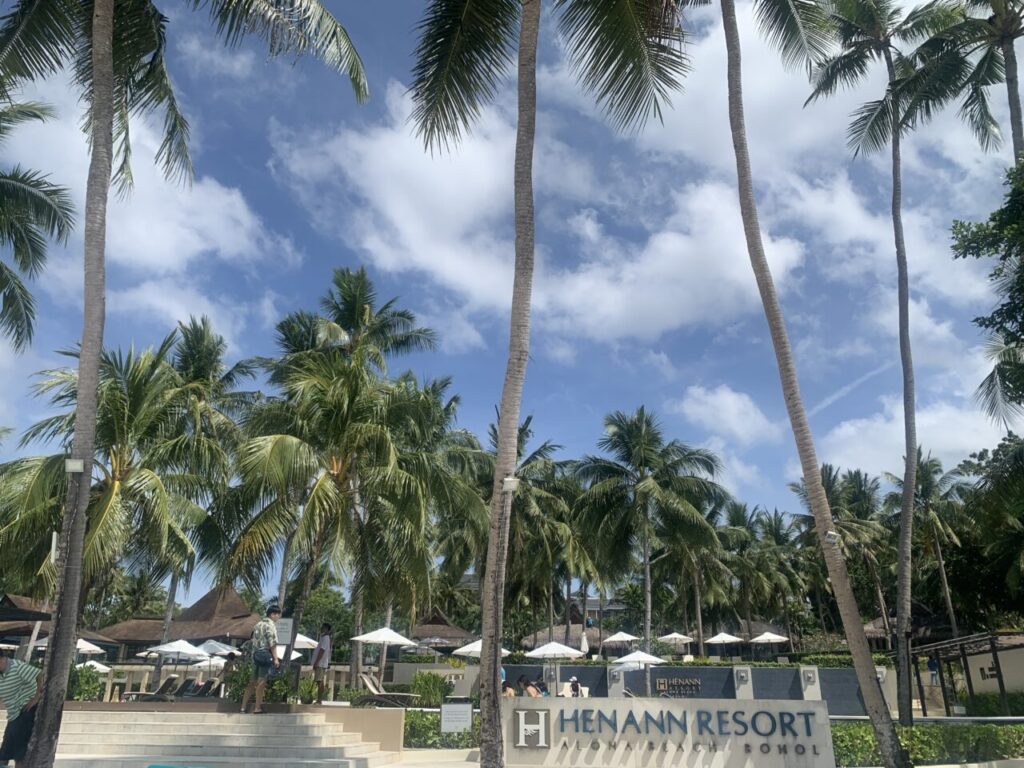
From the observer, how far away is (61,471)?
14.8 meters

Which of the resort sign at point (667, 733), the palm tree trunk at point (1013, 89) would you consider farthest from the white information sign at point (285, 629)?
the palm tree trunk at point (1013, 89)

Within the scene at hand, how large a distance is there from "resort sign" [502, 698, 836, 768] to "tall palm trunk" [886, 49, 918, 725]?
3.94 m

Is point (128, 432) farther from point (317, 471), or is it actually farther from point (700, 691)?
point (700, 691)

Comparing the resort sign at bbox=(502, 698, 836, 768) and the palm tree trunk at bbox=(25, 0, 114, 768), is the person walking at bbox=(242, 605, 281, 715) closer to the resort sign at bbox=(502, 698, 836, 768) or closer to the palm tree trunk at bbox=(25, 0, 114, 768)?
the palm tree trunk at bbox=(25, 0, 114, 768)

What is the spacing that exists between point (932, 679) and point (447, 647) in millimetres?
33407

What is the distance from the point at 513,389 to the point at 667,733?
252 inches

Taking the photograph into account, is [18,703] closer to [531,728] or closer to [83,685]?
[83,685]

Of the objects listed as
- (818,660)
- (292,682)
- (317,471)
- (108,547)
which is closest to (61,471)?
(108,547)

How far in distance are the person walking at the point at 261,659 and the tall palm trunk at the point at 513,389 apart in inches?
187

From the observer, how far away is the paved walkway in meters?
13.8

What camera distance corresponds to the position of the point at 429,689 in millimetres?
23344

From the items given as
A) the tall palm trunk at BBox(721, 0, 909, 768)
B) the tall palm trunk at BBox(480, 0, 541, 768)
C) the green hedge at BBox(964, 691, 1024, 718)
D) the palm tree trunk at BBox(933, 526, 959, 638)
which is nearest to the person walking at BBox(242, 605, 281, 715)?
the tall palm trunk at BBox(480, 0, 541, 768)

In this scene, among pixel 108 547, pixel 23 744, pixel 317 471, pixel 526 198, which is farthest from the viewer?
pixel 317 471

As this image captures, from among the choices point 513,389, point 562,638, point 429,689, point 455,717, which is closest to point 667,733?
point 455,717
